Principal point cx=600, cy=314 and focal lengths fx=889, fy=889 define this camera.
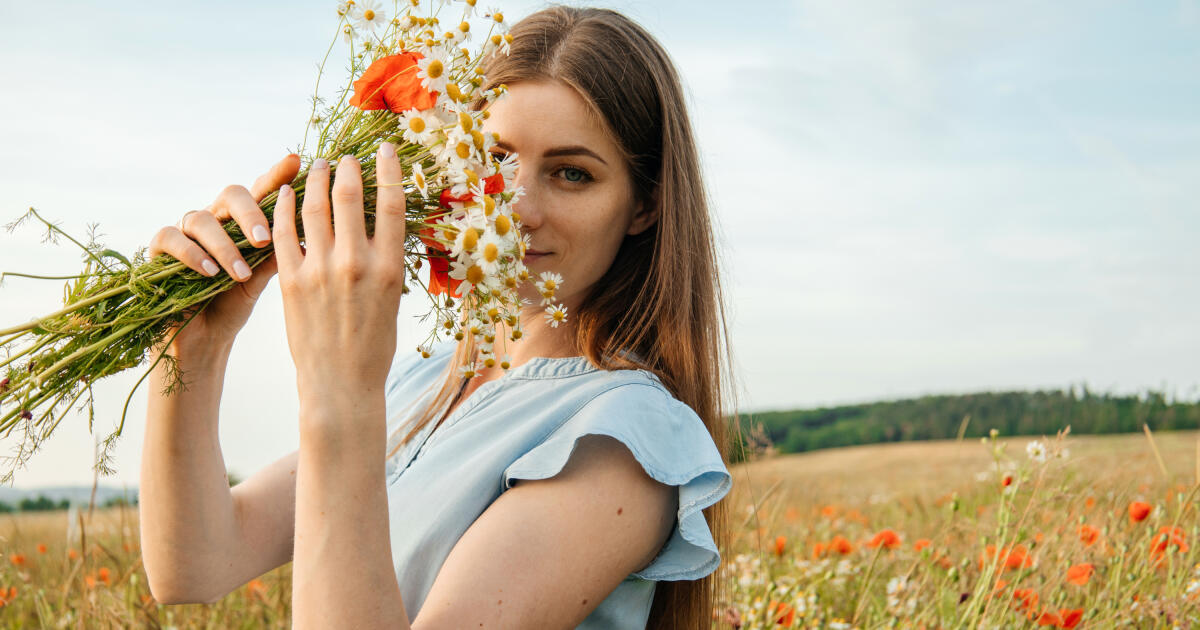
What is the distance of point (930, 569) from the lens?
3.02 meters

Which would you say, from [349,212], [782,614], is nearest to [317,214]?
[349,212]

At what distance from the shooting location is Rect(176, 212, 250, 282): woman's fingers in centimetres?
166

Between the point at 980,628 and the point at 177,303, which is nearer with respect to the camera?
the point at 177,303

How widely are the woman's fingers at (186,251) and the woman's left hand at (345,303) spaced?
0.31 metres

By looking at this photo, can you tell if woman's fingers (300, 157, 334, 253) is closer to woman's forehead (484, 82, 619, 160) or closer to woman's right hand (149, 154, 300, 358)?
woman's right hand (149, 154, 300, 358)

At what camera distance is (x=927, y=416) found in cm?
1522

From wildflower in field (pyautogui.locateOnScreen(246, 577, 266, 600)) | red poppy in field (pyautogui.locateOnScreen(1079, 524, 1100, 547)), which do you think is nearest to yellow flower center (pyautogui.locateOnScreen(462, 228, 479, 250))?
red poppy in field (pyautogui.locateOnScreen(1079, 524, 1100, 547))

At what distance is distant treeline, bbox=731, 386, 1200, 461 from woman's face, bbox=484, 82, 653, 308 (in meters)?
8.27

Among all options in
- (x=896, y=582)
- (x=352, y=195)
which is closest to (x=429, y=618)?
(x=352, y=195)

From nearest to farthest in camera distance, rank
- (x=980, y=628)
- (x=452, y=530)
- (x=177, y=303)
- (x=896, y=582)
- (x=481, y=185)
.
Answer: (x=481, y=185)
(x=177, y=303)
(x=452, y=530)
(x=980, y=628)
(x=896, y=582)

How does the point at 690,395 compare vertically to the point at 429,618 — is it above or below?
above

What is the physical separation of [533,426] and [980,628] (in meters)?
1.51

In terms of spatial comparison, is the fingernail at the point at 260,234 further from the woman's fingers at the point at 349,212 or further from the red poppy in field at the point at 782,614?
the red poppy in field at the point at 782,614

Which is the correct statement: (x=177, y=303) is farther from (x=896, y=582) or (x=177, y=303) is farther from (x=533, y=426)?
(x=896, y=582)
